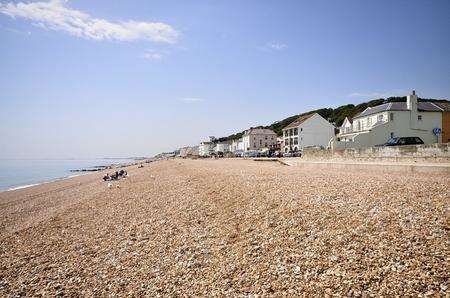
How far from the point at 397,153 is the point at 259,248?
65.9 feet

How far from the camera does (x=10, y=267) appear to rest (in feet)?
32.3

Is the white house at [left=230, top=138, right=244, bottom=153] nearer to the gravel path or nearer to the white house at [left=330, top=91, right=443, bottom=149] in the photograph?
the white house at [left=330, top=91, right=443, bottom=149]

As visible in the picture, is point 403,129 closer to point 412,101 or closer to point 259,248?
point 412,101

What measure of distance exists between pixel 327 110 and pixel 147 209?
131041 mm

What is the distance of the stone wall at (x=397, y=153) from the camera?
66.3 feet

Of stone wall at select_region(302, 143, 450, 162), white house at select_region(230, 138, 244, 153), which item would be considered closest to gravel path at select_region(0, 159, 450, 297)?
stone wall at select_region(302, 143, 450, 162)

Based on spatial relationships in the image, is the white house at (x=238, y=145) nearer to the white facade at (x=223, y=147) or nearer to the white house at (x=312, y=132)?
the white facade at (x=223, y=147)

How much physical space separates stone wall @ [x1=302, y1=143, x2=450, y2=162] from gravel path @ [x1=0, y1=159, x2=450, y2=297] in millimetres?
9135

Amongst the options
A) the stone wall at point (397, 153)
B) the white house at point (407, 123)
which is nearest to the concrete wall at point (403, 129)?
the white house at point (407, 123)

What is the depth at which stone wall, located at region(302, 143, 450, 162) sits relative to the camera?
2020 cm

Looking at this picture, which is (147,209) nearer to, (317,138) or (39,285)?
(39,285)

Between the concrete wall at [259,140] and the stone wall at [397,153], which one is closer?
the stone wall at [397,153]

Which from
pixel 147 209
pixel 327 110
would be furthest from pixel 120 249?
pixel 327 110

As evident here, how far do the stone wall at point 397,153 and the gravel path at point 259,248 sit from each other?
9135 millimetres
